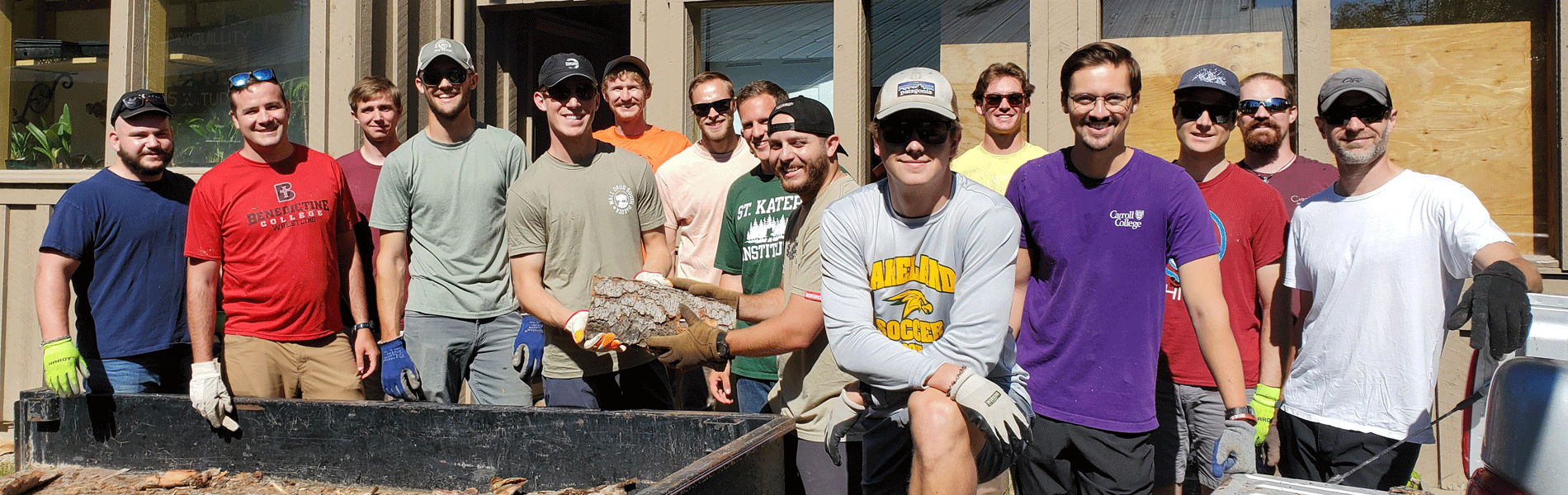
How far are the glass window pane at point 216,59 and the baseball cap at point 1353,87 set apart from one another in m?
5.57

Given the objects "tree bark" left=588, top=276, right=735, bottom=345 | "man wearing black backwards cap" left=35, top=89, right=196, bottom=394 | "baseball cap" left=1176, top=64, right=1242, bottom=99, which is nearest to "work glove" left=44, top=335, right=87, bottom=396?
"man wearing black backwards cap" left=35, top=89, right=196, bottom=394

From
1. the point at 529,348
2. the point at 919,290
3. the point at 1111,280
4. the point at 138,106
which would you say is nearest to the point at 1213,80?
the point at 1111,280

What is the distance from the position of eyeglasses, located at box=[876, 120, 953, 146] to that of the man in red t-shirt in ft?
8.68

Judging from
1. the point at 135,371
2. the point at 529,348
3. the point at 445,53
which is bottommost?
the point at 135,371

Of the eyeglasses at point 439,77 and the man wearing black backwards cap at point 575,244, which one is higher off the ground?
the eyeglasses at point 439,77

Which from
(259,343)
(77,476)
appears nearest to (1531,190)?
(259,343)

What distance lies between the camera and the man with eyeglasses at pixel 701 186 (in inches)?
175

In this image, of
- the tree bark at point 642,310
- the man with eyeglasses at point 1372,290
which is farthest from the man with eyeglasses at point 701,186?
the man with eyeglasses at point 1372,290

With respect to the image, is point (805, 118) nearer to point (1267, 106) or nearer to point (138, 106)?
point (1267, 106)

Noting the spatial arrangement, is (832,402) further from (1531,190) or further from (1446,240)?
(1531,190)

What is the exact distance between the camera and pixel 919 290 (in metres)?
2.73

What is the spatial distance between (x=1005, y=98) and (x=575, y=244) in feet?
6.50

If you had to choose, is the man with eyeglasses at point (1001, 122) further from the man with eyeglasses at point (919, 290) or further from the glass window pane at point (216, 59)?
the glass window pane at point (216, 59)

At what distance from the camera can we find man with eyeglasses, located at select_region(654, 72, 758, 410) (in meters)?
4.44
